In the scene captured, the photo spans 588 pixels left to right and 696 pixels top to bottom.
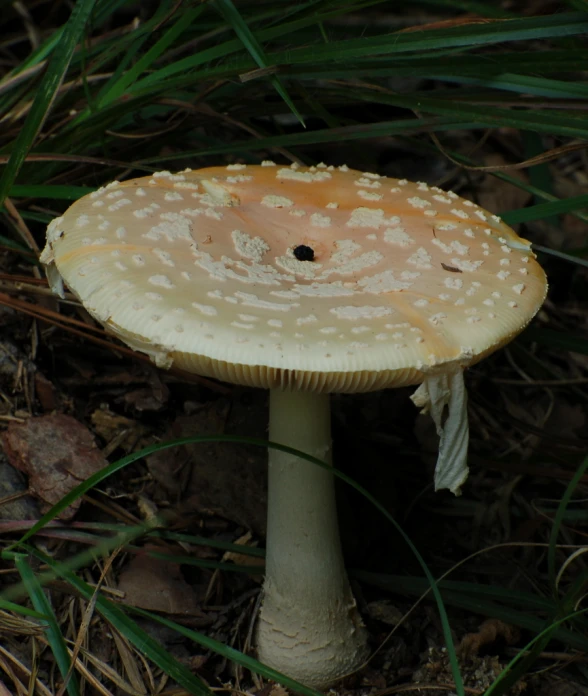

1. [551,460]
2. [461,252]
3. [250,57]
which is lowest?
[551,460]

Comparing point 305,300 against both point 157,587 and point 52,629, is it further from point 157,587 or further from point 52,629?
point 157,587

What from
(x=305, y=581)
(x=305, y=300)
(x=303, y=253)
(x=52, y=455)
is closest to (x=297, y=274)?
(x=303, y=253)

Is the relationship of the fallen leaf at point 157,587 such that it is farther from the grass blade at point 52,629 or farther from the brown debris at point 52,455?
the grass blade at point 52,629

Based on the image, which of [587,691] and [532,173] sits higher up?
[532,173]

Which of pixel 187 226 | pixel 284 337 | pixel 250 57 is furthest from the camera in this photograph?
pixel 250 57

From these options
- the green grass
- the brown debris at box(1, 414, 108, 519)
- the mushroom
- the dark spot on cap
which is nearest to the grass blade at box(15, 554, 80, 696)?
the green grass

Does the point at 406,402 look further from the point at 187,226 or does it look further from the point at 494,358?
the point at 187,226

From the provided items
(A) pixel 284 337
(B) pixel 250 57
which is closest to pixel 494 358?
(B) pixel 250 57
